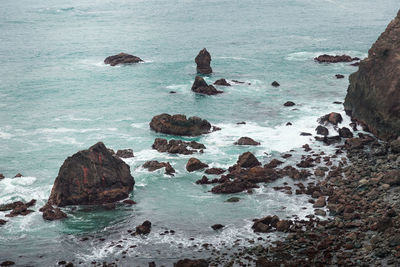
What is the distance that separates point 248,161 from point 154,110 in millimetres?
30799

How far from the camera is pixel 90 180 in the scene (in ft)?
192

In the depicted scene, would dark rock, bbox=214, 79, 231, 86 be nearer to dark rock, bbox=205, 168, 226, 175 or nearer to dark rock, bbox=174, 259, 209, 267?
dark rock, bbox=205, 168, 226, 175

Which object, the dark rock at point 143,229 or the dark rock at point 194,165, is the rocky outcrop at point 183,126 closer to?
the dark rock at point 194,165

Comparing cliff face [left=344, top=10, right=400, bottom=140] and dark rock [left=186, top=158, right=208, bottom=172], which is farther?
cliff face [left=344, top=10, right=400, bottom=140]

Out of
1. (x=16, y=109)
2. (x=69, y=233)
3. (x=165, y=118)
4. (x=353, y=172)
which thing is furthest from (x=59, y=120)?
(x=353, y=172)

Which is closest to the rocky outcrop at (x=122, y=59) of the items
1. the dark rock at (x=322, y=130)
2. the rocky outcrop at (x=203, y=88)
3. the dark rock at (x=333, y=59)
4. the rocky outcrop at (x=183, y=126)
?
the rocky outcrop at (x=203, y=88)

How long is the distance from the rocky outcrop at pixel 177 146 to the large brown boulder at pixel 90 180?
1243 centimetres

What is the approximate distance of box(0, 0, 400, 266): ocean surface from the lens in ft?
167

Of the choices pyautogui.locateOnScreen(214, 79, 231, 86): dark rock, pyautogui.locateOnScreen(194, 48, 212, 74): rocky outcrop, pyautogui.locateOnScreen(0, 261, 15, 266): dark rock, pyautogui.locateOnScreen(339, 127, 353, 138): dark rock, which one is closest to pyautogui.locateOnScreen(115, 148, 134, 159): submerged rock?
pyautogui.locateOnScreen(0, 261, 15, 266): dark rock

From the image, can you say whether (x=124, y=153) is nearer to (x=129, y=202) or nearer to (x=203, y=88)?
(x=129, y=202)

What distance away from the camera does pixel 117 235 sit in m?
50.6

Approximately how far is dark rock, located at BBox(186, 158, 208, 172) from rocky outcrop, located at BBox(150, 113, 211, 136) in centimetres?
1291

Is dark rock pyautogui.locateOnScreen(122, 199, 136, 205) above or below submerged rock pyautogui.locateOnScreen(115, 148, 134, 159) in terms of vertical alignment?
below

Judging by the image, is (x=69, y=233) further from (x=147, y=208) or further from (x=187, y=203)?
(x=187, y=203)
